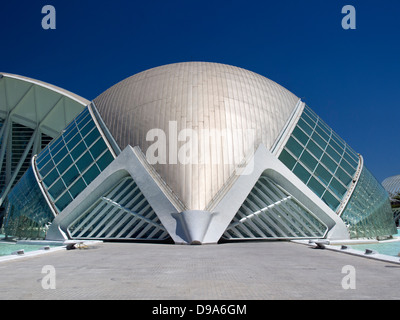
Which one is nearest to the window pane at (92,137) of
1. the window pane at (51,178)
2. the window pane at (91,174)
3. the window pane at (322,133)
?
the window pane at (91,174)

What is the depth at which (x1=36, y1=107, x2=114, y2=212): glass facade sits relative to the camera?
2288 cm

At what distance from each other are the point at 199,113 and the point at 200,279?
16.3 metres

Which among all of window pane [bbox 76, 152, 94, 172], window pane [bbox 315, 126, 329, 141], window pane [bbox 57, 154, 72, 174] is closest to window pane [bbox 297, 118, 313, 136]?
window pane [bbox 315, 126, 329, 141]

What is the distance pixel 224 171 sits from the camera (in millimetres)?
21609

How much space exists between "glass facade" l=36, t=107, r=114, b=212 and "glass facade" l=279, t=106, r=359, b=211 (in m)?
10.7

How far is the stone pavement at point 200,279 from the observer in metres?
6.34

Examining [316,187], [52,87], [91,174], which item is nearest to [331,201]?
[316,187]

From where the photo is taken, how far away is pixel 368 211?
24.0 meters

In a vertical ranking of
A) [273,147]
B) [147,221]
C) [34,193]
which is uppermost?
[273,147]

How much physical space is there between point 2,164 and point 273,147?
37.7 metres

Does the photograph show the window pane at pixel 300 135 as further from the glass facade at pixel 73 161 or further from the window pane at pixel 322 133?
the glass facade at pixel 73 161

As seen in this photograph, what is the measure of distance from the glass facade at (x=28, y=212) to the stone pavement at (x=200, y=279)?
40.0ft
